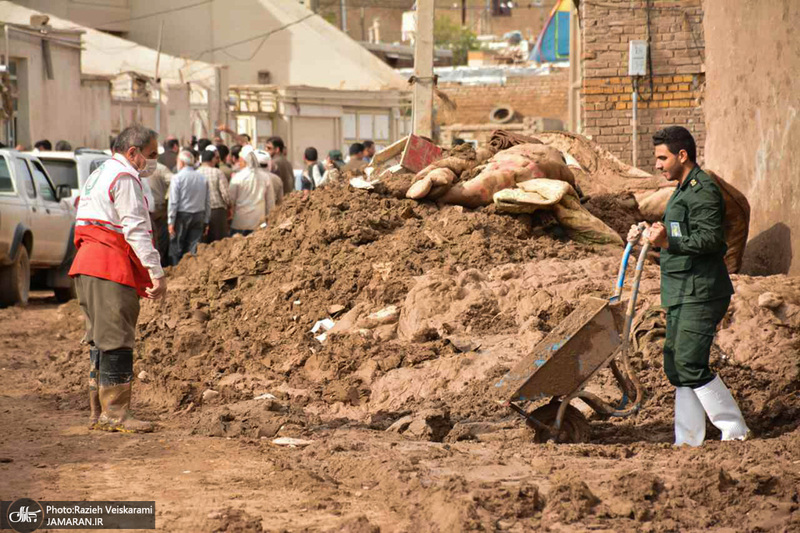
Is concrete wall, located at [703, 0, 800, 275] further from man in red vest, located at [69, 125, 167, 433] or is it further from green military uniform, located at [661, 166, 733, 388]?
man in red vest, located at [69, 125, 167, 433]

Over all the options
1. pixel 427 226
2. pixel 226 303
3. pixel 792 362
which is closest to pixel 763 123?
pixel 792 362

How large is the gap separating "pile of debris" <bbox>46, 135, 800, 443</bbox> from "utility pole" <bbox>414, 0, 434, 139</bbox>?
285 centimetres

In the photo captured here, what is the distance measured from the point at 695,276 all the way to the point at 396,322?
10.8 feet

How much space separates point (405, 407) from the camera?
25.1 ft

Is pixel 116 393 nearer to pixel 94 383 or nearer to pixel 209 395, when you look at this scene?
pixel 94 383

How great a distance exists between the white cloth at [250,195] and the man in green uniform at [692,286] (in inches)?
361

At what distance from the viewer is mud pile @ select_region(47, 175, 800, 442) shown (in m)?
7.27

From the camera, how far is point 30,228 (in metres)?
14.0

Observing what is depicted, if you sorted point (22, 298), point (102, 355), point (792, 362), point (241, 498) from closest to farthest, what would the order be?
point (241, 498) < point (102, 355) < point (792, 362) < point (22, 298)

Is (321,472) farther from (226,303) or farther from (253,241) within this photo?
(253,241)

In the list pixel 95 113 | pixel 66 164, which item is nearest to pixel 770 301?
pixel 66 164

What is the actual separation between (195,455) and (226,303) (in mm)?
4177

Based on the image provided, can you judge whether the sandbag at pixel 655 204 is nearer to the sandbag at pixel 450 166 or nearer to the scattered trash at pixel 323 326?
the sandbag at pixel 450 166

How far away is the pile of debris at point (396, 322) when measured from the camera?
7.31 metres
